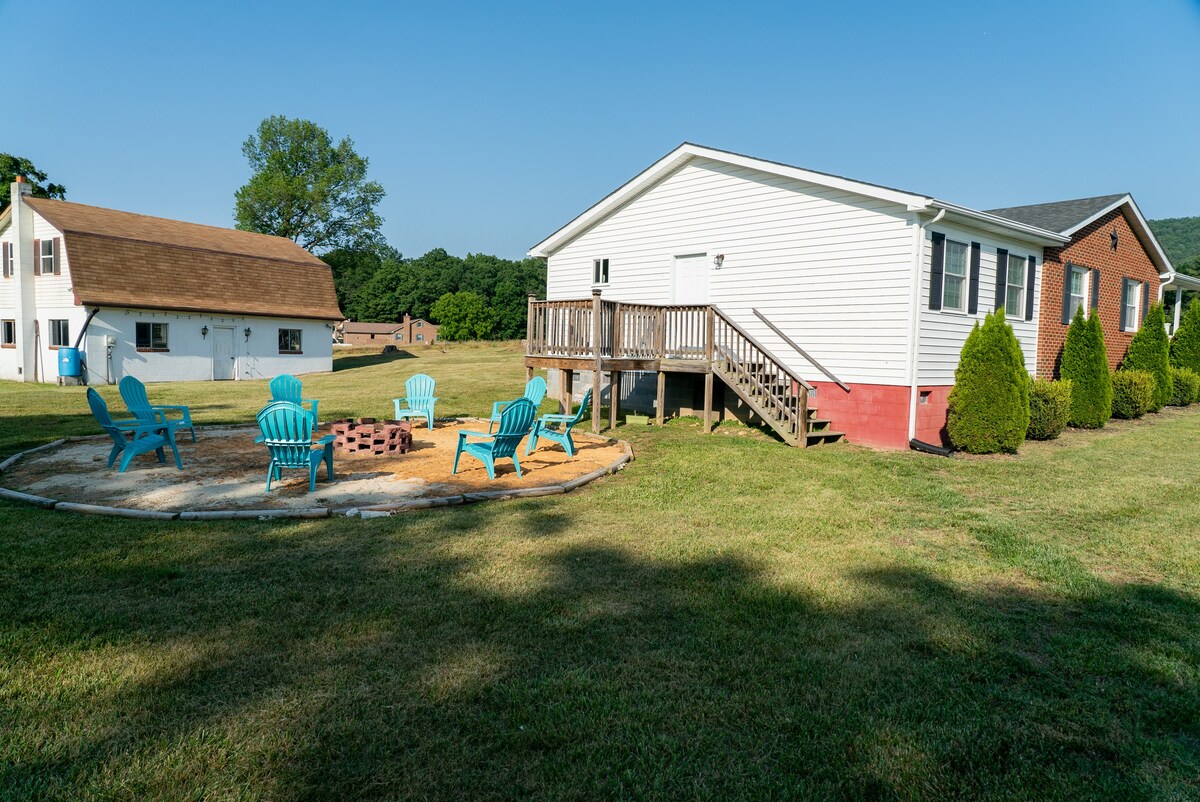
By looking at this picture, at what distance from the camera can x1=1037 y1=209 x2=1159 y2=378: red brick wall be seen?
14961 millimetres

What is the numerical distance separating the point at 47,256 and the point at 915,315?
1047 inches

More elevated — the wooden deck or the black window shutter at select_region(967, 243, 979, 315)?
the black window shutter at select_region(967, 243, 979, 315)

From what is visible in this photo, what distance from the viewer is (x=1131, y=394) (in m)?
16.0

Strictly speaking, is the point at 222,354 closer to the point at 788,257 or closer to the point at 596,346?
the point at 596,346

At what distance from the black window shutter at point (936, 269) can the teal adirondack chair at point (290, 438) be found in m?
9.61

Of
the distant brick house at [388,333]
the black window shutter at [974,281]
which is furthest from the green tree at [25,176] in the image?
the black window shutter at [974,281]

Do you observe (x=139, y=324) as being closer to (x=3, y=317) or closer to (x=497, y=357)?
(x=3, y=317)

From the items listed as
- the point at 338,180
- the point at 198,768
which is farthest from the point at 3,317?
the point at 198,768

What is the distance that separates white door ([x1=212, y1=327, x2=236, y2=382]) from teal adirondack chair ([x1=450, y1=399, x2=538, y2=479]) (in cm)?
2138

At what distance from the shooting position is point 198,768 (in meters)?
2.71

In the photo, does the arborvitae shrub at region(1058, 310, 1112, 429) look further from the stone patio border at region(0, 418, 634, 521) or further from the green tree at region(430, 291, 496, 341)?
the green tree at region(430, 291, 496, 341)

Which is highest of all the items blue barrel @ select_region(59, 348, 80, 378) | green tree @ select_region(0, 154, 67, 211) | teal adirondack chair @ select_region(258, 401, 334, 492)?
A: green tree @ select_region(0, 154, 67, 211)

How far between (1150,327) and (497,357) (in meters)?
25.7

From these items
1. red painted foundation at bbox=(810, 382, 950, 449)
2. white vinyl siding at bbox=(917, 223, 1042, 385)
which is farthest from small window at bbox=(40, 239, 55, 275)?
white vinyl siding at bbox=(917, 223, 1042, 385)
